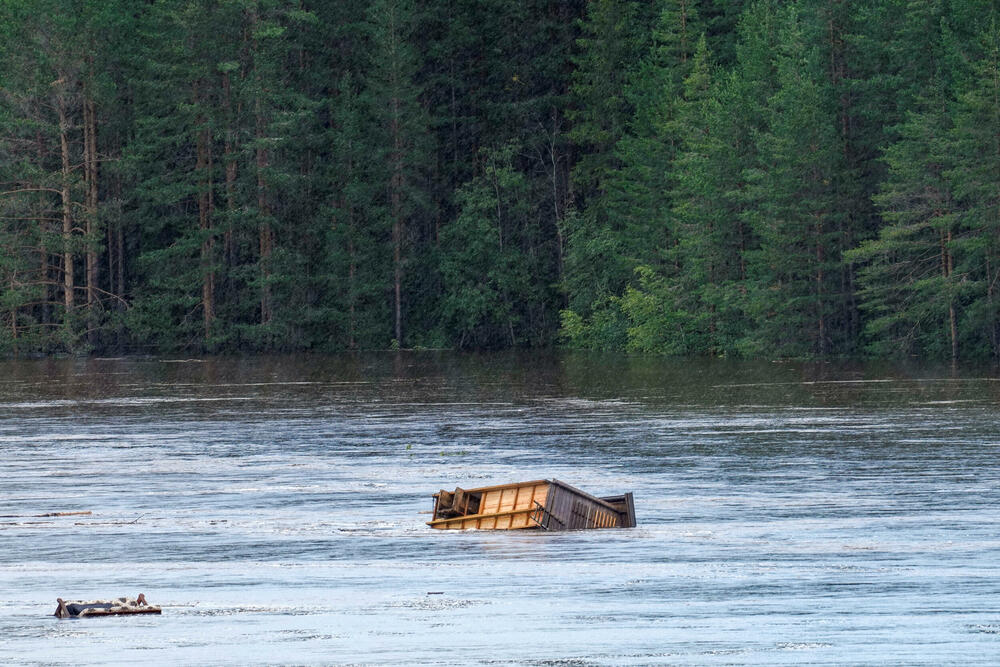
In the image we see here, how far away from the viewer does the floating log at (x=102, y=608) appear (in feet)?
57.3

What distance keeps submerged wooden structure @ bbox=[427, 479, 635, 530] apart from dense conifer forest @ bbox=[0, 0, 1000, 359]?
156ft

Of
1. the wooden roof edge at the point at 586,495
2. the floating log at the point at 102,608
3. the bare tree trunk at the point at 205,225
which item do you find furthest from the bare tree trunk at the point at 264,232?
the floating log at the point at 102,608

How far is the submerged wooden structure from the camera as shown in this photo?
23547mm

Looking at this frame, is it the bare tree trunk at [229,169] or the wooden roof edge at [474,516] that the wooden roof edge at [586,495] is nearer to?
the wooden roof edge at [474,516]

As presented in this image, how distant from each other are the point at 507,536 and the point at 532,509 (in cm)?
64

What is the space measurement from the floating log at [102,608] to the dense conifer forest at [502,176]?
5544cm

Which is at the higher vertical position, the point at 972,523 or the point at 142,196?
the point at 142,196

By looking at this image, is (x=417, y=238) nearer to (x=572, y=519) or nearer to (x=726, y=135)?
(x=726, y=135)

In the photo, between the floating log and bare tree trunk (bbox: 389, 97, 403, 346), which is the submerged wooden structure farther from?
bare tree trunk (bbox: 389, 97, 403, 346)

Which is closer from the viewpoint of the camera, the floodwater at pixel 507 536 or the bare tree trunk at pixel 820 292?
the floodwater at pixel 507 536

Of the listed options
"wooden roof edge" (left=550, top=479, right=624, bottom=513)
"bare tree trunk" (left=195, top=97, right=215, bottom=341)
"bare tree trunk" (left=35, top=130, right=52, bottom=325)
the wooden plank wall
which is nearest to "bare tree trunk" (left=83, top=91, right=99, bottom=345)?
"bare tree trunk" (left=35, top=130, right=52, bottom=325)

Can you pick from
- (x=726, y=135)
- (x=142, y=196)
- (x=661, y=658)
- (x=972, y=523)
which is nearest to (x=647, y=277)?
(x=726, y=135)

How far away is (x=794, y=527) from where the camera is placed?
78.8ft

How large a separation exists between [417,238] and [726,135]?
27.7 meters
